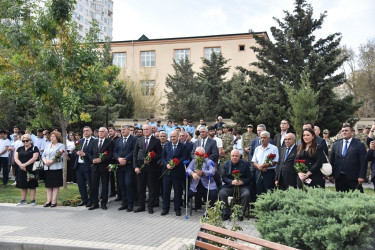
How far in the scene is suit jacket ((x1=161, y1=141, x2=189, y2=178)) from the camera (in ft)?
31.1

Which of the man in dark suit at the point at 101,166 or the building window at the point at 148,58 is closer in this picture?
the man in dark suit at the point at 101,166

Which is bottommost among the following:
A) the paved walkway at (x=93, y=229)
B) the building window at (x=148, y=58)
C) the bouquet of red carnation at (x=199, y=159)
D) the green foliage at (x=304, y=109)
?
the paved walkway at (x=93, y=229)

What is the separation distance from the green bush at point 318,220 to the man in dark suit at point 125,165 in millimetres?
5439

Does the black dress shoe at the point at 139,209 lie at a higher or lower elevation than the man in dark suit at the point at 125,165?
lower

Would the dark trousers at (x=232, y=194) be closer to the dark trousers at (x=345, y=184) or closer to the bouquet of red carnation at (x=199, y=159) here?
the bouquet of red carnation at (x=199, y=159)

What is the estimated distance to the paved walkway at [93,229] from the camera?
21.7 ft

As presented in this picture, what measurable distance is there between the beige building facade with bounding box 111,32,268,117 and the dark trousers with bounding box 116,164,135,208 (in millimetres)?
33143

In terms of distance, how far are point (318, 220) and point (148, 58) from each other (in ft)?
153

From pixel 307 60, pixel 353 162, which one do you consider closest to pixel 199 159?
pixel 353 162

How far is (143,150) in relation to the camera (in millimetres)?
9711

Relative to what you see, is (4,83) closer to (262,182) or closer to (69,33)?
(69,33)

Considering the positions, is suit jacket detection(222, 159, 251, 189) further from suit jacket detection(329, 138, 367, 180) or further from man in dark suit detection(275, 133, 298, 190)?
suit jacket detection(329, 138, 367, 180)

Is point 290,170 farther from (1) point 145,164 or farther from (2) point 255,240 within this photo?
(2) point 255,240

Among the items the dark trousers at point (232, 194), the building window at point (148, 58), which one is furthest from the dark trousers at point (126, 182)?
the building window at point (148, 58)
